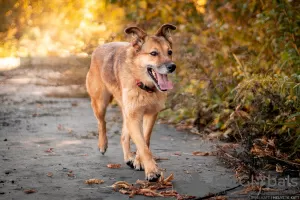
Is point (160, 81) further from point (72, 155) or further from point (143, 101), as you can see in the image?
point (72, 155)

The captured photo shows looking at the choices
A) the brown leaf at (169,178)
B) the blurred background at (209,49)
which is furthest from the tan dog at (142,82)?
the blurred background at (209,49)

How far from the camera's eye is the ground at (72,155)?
16.3 feet

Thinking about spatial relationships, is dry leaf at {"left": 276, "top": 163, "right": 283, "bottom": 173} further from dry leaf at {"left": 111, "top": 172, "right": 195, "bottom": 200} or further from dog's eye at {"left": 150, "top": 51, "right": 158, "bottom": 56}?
dog's eye at {"left": 150, "top": 51, "right": 158, "bottom": 56}

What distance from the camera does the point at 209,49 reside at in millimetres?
9469

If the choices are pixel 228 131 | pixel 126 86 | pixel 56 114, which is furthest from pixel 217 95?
pixel 56 114

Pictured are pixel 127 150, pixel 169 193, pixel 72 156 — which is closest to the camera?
pixel 169 193

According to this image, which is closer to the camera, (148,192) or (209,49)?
(148,192)

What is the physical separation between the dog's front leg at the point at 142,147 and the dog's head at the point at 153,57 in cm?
49

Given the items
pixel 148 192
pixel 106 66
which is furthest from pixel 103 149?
pixel 148 192

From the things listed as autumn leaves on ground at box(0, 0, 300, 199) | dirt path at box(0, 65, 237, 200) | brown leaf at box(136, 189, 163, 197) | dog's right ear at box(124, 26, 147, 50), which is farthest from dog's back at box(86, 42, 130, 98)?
brown leaf at box(136, 189, 163, 197)

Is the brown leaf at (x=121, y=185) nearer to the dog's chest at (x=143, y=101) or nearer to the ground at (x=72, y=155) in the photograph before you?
the ground at (x=72, y=155)

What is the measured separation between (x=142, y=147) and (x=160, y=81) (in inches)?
33.9

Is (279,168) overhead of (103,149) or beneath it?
beneath

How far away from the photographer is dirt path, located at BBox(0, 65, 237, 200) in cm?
496
